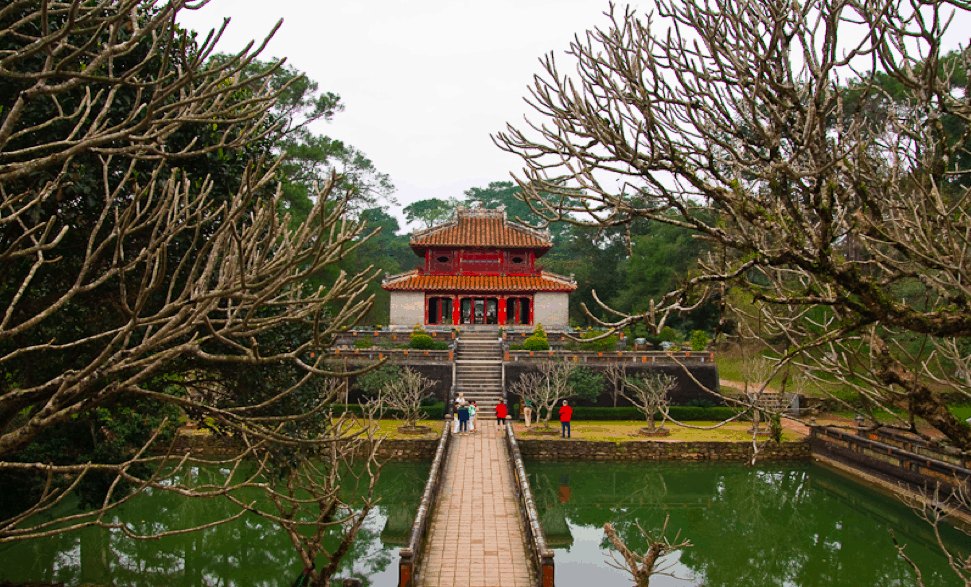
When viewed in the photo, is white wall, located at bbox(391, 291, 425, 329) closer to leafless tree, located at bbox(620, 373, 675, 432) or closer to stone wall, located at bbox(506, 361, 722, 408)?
stone wall, located at bbox(506, 361, 722, 408)

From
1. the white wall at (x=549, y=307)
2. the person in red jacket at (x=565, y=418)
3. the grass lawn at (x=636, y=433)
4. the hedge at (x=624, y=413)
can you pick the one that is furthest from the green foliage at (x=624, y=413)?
the white wall at (x=549, y=307)

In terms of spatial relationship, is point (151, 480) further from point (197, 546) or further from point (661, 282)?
point (661, 282)

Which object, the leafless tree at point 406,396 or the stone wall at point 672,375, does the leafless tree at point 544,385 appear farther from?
the leafless tree at point 406,396

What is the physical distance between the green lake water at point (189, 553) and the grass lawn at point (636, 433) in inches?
228

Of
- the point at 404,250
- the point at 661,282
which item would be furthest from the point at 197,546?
the point at 404,250

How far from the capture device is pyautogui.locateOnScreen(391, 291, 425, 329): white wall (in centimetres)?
2692

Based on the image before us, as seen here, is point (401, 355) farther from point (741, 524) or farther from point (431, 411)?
point (741, 524)

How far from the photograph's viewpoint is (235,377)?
22.1 ft

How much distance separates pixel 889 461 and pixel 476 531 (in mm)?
10171

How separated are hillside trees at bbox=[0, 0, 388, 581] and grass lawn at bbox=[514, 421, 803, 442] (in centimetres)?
1096

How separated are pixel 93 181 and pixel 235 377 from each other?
243 centimetres

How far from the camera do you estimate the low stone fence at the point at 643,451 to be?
1666cm

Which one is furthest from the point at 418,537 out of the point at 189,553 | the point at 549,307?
the point at 549,307

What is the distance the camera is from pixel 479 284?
27.0m
